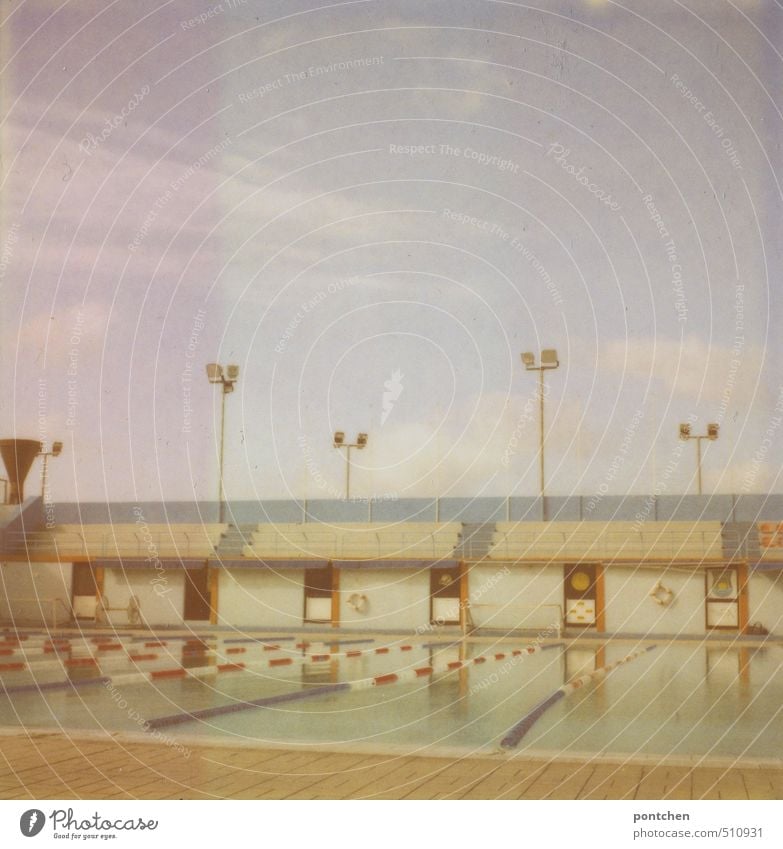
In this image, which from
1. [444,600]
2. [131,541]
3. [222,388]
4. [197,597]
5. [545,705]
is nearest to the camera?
[545,705]

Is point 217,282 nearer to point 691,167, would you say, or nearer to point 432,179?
point 432,179

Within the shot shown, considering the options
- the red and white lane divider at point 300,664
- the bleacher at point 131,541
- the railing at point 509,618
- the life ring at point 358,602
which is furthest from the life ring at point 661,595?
the bleacher at point 131,541

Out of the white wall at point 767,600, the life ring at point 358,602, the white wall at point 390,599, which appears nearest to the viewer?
the white wall at point 767,600

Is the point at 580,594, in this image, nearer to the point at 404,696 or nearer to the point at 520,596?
the point at 520,596

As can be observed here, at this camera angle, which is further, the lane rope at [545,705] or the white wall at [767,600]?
the white wall at [767,600]

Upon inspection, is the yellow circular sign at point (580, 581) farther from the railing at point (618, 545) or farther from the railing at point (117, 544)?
the railing at point (117, 544)

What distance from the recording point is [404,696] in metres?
12.6

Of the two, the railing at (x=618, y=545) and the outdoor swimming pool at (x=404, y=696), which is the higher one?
the railing at (x=618, y=545)

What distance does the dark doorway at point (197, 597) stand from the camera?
3105 centimetres

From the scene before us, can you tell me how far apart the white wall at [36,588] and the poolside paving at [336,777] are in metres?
24.5

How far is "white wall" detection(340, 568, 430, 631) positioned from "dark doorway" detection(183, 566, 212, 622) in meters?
4.36

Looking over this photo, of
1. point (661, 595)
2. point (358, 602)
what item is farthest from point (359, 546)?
point (661, 595)

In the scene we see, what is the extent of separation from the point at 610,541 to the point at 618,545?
0.26 meters

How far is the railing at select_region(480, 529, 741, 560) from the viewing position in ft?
92.9
